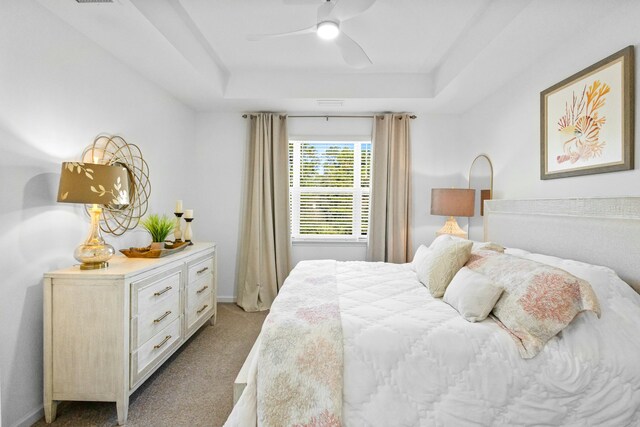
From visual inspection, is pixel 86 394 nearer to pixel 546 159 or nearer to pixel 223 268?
pixel 223 268

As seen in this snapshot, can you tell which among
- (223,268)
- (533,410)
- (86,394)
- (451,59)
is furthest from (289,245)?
(533,410)

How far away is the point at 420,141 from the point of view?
12.7 ft

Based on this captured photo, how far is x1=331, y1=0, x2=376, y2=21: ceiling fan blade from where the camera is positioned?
1676 millimetres

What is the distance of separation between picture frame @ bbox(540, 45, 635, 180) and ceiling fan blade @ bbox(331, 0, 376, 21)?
1.41 meters

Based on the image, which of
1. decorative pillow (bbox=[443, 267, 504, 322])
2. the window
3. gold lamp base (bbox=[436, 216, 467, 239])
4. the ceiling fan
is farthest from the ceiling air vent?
decorative pillow (bbox=[443, 267, 504, 322])

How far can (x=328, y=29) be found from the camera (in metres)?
1.83

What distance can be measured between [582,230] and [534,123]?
3.38 feet

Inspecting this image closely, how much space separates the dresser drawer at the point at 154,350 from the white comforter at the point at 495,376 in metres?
1.37

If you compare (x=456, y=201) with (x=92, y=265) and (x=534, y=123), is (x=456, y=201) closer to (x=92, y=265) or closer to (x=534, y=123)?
(x=534, y=123)

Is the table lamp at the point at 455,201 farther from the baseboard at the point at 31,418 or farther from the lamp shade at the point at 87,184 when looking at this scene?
the baseboard at the point at 31,418

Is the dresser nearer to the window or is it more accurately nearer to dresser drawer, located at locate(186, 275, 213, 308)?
dresser drawer, located at locate(186, 275, 213, 308)

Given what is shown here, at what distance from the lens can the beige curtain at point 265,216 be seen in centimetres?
373

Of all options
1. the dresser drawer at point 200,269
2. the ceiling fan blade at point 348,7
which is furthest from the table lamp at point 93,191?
the ceiling fan blade at point 348,7

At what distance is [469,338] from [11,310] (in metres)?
2.38
